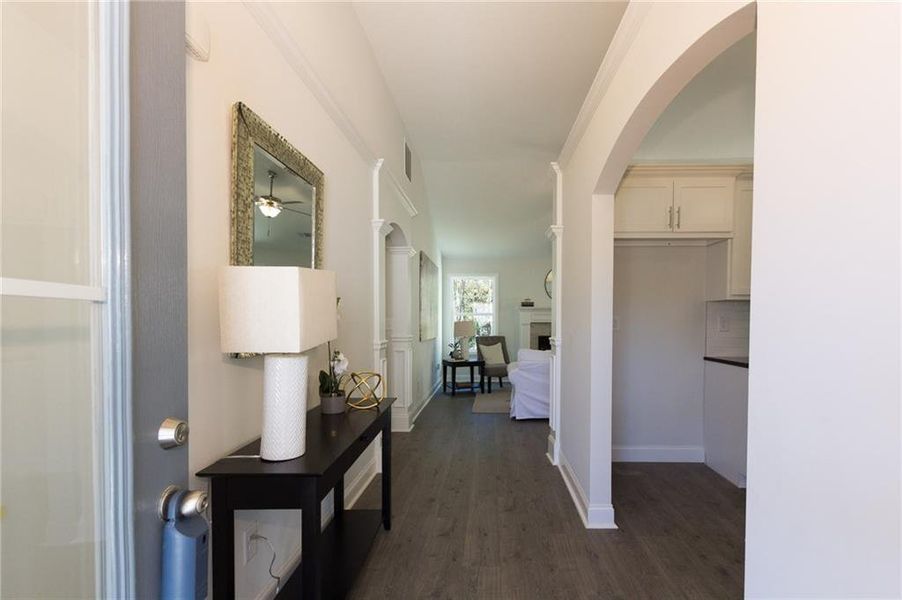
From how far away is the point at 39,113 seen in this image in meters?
0.53

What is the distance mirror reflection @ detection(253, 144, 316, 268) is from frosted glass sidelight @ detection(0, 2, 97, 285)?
42.6 inches

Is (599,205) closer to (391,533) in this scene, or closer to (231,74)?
(231,74)

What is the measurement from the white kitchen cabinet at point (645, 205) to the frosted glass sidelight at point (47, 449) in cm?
336

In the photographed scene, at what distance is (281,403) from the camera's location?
1.41 m

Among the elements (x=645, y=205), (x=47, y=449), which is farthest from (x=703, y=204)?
(x=47, y=449)

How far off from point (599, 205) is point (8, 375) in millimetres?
2706

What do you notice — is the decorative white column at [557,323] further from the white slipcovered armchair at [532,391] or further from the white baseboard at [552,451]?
the white slipcovered armchair at [532,391]

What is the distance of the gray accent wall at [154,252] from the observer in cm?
61

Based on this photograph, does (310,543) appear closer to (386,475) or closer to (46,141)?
(386,475)

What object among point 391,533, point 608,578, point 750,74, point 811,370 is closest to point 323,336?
point 811,370

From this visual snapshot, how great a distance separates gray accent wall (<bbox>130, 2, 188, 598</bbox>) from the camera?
0.61 meters

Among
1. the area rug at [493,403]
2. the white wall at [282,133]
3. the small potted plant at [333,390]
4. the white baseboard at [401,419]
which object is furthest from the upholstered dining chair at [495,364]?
the small potted plant at [333,390]

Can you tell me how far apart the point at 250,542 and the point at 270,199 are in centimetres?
134

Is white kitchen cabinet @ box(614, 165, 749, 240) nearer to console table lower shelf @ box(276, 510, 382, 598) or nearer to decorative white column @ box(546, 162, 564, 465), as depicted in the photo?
decorative white column @ box(546, 162, 564, 465)
